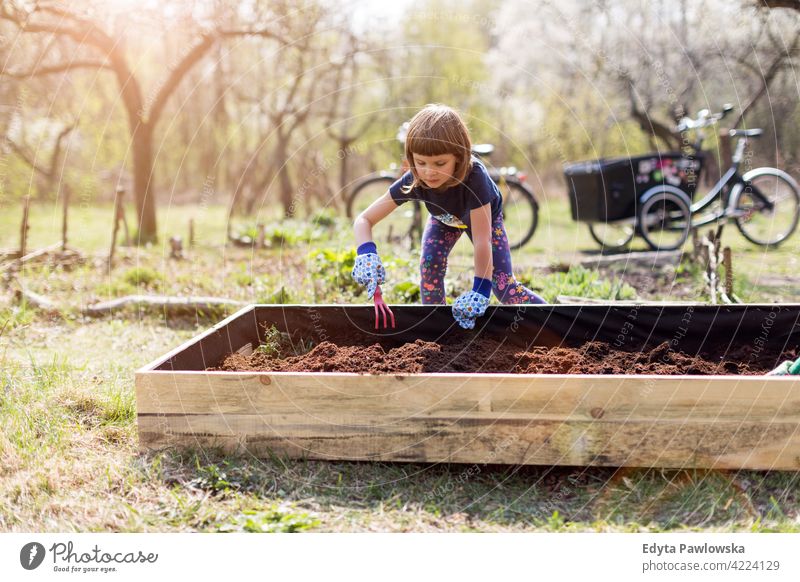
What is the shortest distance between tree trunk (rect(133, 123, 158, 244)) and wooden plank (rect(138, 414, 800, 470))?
193 inches

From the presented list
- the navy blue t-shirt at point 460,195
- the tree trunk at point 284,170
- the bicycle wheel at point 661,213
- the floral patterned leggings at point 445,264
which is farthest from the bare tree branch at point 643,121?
the navy blue t-shirt at point 460,195

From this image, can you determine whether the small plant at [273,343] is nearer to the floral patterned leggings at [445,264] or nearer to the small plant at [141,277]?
the floral patterned leggings at [445,264]

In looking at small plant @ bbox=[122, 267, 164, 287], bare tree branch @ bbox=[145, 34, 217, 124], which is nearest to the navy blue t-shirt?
small plant @ bbox=[122, 267, 164, 287]

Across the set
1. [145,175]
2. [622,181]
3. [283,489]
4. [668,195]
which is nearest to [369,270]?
[283,489]

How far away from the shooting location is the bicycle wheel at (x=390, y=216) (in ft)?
19.5

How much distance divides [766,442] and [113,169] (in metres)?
11.1

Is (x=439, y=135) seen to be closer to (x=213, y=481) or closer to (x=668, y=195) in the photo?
(x=213, y=481)

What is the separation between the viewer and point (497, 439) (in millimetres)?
2193

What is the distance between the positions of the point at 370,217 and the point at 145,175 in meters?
4.76

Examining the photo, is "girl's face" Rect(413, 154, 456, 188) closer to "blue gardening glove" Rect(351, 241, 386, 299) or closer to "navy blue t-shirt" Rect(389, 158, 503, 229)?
"navy blue t-shirt" Rect(389, 158, 503, 229)

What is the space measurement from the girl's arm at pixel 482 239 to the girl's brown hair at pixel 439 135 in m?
0.19

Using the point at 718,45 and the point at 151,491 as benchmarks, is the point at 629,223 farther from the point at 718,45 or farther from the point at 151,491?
the point at 151,491

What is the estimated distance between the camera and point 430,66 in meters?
10.4
